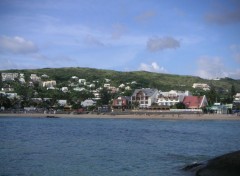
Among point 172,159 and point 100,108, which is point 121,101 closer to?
point 100,108

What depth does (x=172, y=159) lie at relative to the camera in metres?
29.2

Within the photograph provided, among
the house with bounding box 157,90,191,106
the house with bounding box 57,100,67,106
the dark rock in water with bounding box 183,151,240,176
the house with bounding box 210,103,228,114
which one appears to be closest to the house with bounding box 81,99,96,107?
the house with bounding box 57,100,67,106

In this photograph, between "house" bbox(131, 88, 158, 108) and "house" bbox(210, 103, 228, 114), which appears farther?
"house" bbox(131, 88, 158, 108)

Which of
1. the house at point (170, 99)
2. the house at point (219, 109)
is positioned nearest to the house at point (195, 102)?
the house at point (170, 99)

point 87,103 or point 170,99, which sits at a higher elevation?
point 170,99

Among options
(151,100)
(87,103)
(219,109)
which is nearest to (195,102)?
(219,109)

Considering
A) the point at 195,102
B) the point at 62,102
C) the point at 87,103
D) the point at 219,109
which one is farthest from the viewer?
the point at 87,103

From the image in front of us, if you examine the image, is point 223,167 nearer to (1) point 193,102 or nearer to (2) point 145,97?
(1) point 193,102

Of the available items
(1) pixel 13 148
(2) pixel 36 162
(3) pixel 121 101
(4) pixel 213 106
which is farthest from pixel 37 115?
(2) pixel 36 162

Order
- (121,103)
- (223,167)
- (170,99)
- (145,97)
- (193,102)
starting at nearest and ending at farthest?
1. (223,167)
2. (193,102)
3. (170,99)
4. (145,97)
5. (121,103)

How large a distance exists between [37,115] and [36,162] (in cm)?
9661

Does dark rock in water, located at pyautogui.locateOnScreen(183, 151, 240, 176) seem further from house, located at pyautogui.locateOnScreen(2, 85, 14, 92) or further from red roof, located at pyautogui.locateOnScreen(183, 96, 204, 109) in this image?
house, located at pyautogui.locateOnScreen(2, 85, 14, 92)

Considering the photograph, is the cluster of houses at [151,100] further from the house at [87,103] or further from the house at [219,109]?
the house at [87,103]

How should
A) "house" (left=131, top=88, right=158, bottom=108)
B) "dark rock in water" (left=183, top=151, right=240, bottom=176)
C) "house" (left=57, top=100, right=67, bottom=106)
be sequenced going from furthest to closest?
"house" (left=57, top=100, right=67, bottom=106) → "house" (left=131, top=88, right=158, bottom=108) → "dark rock in water" (left=183, top=151, right=240, bottom=176)
